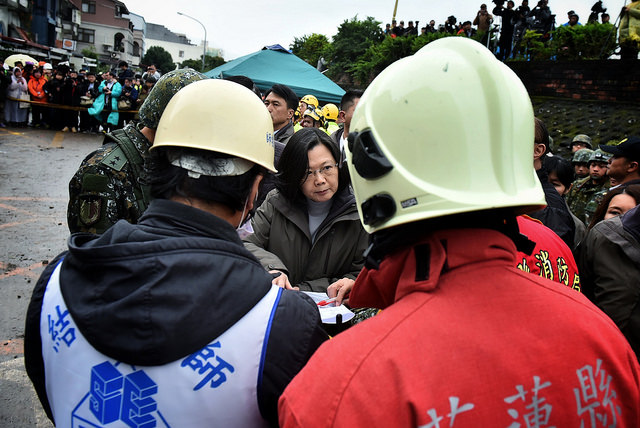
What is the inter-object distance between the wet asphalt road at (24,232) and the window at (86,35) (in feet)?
220

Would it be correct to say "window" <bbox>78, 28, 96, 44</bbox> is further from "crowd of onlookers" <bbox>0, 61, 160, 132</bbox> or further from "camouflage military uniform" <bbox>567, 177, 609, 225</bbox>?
"camouflage military uniform" <bbox>567, 177, 609, 225</bbox>

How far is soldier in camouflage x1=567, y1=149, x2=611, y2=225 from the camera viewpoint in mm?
4977

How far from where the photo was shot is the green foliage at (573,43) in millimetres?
11914

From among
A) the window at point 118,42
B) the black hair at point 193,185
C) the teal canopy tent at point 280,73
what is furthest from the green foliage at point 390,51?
the window at point 118,42

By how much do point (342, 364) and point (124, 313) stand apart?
55 centimetres

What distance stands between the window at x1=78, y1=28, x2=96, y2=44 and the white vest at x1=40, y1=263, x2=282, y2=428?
8228cm

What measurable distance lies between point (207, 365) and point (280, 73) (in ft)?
40.9

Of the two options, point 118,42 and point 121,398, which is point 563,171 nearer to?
point 121,398

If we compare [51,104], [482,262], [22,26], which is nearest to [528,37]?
[482,262]

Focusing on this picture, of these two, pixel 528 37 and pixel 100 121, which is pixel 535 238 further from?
pixel 100 121

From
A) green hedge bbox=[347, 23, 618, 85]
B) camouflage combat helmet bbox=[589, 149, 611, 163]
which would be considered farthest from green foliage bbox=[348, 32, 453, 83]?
camouflage combat helmet bbox=[589, 149, 611, 163]

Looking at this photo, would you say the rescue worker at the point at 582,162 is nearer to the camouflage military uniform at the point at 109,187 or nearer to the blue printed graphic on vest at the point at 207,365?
the camouflage military uniform at the point at 109,187

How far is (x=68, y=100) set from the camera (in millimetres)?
16203

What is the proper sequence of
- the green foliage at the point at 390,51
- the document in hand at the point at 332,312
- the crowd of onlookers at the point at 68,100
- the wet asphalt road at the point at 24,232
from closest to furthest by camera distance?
the document in hand at the point at 332,312 → the wet asphalt road at the point at 24,232 → the crowd of onlookers at the point at 68,100 → the green foliage at the point at 390,51
